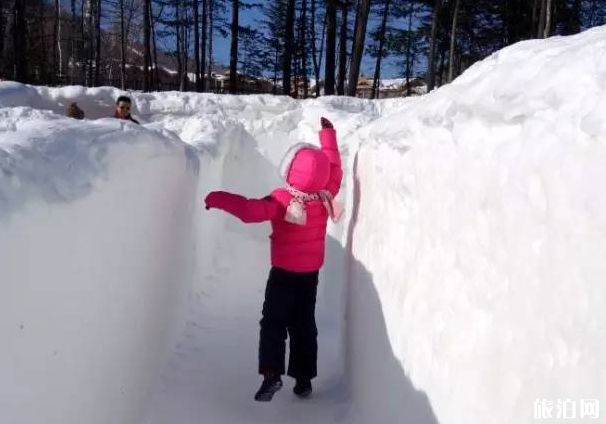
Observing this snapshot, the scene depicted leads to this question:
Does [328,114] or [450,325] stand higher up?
[328,114]

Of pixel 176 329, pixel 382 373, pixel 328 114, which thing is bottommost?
pixel 176 329

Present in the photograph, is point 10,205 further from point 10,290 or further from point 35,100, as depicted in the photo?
point 35,100

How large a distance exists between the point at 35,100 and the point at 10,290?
417 inches

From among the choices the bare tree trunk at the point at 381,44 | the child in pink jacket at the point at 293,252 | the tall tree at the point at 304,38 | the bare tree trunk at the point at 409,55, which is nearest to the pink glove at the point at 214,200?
the child in pink jacket at the point at 293,252

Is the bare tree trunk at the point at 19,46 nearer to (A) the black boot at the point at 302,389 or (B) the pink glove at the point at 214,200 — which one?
(B) the pink glove at the point at 214,200

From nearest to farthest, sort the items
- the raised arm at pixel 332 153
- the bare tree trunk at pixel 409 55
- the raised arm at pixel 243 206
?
the raised arm at pixel 243 206 → the raised arm at pixel 332 153 → the bare tree trunk at pixel 409 55

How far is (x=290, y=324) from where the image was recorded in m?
3.13

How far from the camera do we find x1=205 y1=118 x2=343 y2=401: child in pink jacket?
2912 mm

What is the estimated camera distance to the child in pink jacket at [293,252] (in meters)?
2.91

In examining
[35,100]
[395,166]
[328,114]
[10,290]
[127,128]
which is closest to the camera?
[10,290]

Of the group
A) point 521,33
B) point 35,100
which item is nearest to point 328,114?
point 35,100

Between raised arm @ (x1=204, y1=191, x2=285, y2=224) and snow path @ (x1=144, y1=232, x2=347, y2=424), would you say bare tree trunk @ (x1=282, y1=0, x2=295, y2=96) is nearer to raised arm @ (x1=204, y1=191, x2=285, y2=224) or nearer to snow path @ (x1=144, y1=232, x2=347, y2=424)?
snow path @ (x1=144, y1=232, x2=347, y2=424)

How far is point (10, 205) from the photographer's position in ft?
4.63

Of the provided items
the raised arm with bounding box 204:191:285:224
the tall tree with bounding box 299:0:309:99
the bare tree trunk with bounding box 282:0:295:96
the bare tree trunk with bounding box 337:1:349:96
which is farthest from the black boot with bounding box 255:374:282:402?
the tall tree with bounding box 299:0:309:99
